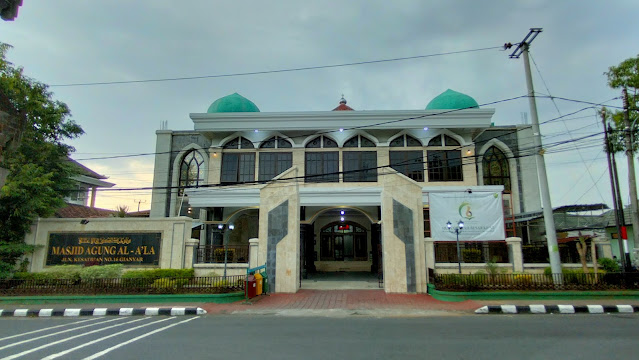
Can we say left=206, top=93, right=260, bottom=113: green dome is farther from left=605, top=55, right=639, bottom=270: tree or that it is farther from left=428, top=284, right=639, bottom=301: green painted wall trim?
left=605, top=55, right=639, bottom=270: tree

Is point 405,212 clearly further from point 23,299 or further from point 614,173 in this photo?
point 23,299

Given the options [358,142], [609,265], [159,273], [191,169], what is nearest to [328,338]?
[159,273]

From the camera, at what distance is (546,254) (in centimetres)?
1638

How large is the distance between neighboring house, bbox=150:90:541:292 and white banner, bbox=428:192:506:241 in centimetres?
180

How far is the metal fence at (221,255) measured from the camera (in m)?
16.3

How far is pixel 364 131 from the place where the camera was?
71.1ft

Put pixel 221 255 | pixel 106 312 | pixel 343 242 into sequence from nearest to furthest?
pixel 106 312 → pixel 221 255 → pixel 343 242

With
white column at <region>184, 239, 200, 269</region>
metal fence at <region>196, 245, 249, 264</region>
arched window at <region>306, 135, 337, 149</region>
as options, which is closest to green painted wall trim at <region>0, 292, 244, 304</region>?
white column at <region>184, 239, 200, 269</region>

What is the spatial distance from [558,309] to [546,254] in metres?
6.26

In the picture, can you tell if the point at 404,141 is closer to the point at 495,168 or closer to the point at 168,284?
the point at 495,168

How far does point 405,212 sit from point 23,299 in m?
14.3

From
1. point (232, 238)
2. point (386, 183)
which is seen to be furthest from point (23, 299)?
point (386, 183)

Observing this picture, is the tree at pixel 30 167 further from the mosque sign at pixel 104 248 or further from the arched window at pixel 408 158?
the arched window at pixel 408 158

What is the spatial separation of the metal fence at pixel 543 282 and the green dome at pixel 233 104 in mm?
15999
